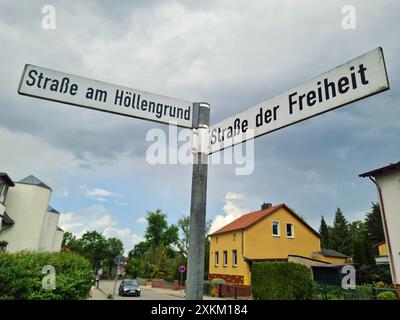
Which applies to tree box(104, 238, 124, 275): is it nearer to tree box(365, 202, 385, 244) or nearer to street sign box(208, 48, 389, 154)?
tree box(365, 202, 385, 244)

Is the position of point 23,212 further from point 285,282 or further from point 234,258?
point 285,282

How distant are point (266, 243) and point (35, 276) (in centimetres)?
2379

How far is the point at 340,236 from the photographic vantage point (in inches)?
2549

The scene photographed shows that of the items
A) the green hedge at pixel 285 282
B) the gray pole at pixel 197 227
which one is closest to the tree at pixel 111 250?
the green hedge at pixel 285 282

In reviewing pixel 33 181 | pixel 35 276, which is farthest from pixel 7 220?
pixel 35 276

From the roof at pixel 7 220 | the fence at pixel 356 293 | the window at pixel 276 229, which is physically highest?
the window at pixel 276 229

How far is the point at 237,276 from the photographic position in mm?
28781

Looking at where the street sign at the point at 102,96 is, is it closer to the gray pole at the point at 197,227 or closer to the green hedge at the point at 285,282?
the gray pole at the point at 197,227

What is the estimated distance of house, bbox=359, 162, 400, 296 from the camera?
1664cm

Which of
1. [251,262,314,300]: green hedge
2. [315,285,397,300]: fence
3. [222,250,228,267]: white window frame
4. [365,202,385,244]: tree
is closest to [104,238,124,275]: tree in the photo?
[222,250,228,267]: white window frame

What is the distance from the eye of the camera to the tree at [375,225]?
62713 millimetres

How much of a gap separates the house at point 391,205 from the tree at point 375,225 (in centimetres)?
5172

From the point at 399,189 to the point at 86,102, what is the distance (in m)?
19.9
